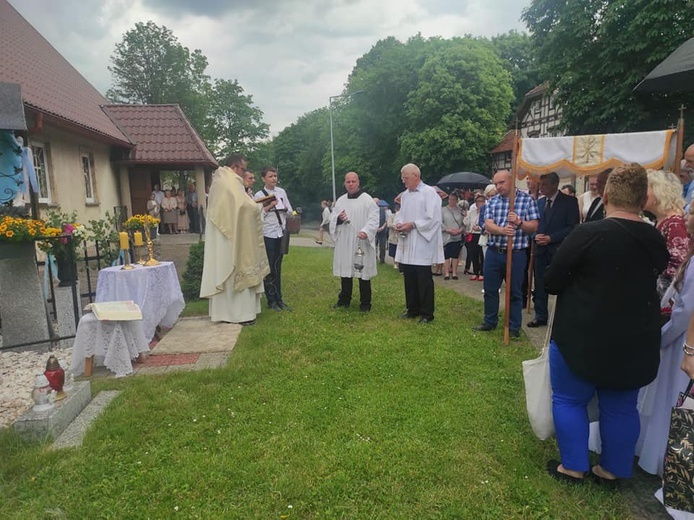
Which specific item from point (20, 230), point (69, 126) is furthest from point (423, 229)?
point (69, 126)

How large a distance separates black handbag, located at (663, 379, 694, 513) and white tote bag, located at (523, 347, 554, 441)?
2.23 ft

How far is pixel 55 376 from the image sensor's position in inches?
135

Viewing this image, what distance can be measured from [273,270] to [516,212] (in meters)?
3.57

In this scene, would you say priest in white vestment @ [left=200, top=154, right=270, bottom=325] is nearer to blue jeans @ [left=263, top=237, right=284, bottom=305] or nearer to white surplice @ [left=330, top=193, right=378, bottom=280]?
blue jeans @ [left=263, top=237, right=284, bottom=305]

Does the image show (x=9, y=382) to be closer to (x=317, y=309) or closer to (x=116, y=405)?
(x=116, y=405)

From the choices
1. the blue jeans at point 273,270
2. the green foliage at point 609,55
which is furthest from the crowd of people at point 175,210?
the green foliage at point 609,55

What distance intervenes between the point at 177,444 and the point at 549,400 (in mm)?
2426

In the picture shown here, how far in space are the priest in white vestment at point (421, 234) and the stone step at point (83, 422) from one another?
3.74 m

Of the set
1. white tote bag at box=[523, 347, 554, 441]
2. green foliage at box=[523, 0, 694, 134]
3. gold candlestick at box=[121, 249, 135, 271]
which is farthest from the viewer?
green foliage at box=[523, 0, 694, 134]

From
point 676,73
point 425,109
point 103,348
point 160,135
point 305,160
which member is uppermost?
point 425,109

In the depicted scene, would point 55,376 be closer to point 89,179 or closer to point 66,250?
point 66,250

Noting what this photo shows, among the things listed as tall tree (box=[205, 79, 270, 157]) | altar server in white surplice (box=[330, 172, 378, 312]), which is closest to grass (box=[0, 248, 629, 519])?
altar server in white surplice (box=[330, 172, 378, 312])

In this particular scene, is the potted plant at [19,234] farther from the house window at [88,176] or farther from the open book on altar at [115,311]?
the house window at [88,176]

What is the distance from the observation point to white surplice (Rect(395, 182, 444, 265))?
6152 mm
